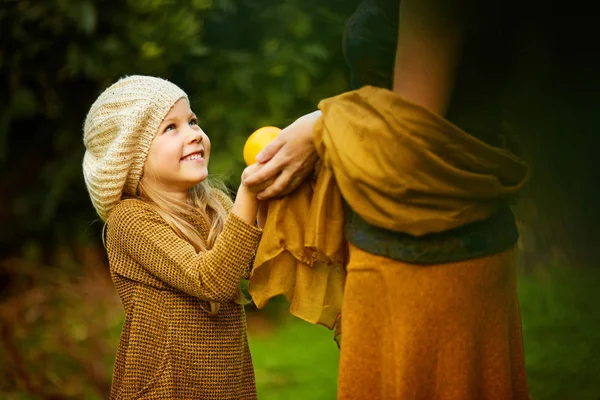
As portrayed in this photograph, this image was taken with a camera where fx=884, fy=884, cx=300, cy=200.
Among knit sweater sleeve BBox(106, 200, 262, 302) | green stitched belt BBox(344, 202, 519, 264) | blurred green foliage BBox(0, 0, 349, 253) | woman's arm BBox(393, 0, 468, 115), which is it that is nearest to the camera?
woman's arm BBox(393, 0, 468, 115)

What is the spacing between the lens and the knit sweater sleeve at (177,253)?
6.03 ft

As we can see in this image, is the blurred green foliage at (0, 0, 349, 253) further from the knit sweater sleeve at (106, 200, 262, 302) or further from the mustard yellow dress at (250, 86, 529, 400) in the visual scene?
the mustard yellow dress at (250, 86, 529, 400)

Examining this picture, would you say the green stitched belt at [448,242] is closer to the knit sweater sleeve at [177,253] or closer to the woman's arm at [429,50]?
the woman's arm at [429,50]

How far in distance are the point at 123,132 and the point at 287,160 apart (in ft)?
1.93

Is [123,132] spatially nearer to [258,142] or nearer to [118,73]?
[258,142]

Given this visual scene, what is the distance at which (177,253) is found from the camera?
1.93 meters

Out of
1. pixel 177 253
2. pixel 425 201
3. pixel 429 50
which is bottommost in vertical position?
pixel 177 253

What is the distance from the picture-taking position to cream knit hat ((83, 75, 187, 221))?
2008mm

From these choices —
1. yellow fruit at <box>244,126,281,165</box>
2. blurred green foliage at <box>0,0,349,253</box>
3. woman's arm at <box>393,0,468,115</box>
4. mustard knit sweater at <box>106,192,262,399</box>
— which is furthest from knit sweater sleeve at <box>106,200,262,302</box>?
blurred green foliage at <box>0,0,349,253</box>

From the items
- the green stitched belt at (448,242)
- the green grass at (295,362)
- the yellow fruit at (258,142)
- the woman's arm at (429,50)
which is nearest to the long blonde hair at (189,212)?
the yellow fruit at (258,142)

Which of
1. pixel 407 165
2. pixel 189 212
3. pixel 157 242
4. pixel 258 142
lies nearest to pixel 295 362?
pixel 189 212

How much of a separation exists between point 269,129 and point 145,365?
0.67m

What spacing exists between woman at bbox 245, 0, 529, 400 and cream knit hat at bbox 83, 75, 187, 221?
0.60 metres

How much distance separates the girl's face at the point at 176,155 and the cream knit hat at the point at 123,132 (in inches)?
0.7
